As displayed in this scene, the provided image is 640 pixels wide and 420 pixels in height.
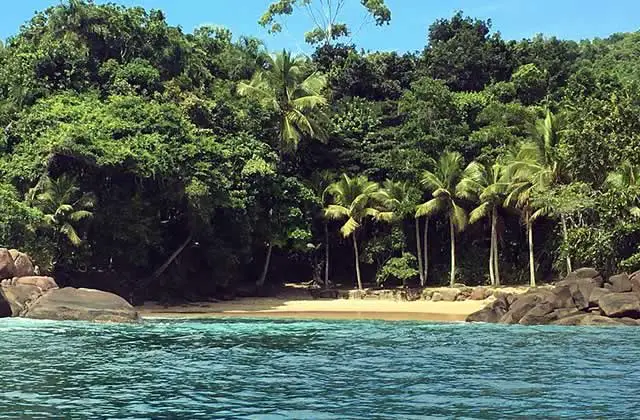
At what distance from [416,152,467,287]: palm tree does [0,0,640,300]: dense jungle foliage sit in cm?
10

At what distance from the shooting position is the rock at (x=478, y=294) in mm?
34594

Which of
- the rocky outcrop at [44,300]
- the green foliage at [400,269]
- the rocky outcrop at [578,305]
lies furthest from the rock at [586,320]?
the rocky outcrop at [44,300]

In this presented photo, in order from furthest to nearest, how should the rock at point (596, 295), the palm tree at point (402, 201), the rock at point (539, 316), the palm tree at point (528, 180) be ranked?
the palm tree at point (402, 201), the palm tree at point (528, 180), the rock at point (596, 295), the rock at point (539, 316)

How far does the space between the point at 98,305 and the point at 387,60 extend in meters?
31.3

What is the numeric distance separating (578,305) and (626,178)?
6573 mm

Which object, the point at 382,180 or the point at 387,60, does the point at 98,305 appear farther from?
the point at 387,60

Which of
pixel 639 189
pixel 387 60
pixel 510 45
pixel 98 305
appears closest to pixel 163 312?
pixel 98 305

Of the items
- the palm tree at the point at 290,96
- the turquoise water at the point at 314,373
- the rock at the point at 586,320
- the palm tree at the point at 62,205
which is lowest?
the turquoise water at the point at 314,373

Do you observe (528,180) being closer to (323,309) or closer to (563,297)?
(563,297)

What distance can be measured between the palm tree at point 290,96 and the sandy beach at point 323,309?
9.20m

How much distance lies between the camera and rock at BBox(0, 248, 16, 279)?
2696 cm

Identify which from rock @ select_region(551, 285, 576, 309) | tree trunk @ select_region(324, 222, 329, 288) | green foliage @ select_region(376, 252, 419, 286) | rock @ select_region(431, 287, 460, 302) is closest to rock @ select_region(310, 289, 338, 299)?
tree trunk @ select_region(324, 222, 329, 288)

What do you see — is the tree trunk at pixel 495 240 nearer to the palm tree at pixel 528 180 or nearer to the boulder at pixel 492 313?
the palm tree at pixel 528 180

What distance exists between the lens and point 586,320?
24906 millimetres
